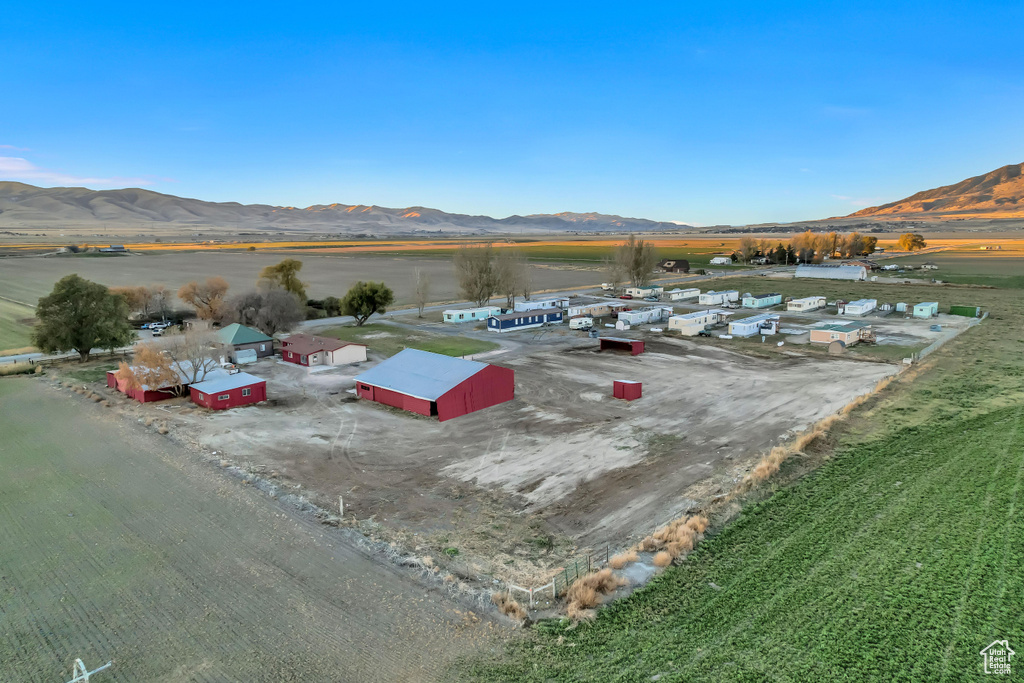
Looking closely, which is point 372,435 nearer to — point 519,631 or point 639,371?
point 519,631

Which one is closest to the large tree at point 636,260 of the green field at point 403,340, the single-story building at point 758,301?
the single-story building at point 758,301

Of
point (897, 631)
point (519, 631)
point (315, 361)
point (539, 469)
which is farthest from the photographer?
point (315, 361)

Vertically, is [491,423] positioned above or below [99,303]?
below

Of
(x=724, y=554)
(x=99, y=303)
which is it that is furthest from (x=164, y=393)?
(x=724, y=554)

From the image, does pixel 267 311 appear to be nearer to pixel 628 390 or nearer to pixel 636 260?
pixel 628 390

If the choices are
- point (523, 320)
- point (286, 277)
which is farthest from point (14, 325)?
point (523, 320)

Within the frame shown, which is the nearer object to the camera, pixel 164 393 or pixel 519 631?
pixel 519 631
